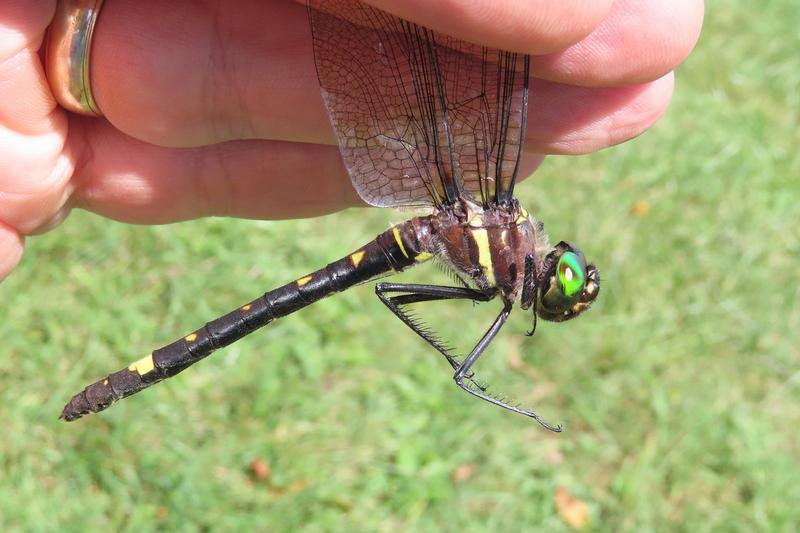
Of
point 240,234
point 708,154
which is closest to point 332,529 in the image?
point 240,234

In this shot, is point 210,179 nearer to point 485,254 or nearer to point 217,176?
point 217,176

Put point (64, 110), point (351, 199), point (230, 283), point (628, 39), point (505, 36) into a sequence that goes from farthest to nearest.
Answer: point (230, 283), point (351, 199), point (64, 110), point (628, 39), point (505, 36)

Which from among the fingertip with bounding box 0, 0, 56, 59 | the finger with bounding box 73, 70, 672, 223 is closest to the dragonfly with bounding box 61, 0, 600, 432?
the finger with bounding box 73, 70, 672, 223

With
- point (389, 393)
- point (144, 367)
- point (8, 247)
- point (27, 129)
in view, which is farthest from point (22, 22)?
point (389, 393)

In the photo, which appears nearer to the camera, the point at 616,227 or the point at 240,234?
the point at 240,234

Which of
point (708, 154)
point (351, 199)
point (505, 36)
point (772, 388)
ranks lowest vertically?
point (772, 388)

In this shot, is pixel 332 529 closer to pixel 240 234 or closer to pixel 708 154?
pixel 240 234
